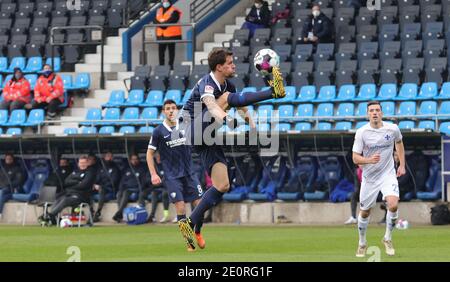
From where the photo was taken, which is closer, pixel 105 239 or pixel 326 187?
pixel 105 239

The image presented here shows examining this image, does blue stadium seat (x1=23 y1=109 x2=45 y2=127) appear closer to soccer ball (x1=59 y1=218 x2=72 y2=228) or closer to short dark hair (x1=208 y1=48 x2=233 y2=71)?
soccer ball (x1=59 y1=218 x2=72 y2=228)

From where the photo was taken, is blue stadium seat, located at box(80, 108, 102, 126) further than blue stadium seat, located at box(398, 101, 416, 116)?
Yes

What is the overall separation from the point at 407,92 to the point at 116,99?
7707 millimetres

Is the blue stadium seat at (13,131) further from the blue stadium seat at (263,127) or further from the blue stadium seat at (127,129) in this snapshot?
the blue stadium seat at (263,127)

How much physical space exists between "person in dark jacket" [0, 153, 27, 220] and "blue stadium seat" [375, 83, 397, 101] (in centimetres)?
862

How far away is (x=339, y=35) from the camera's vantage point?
3188 centimetres

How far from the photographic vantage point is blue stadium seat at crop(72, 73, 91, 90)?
33562mm

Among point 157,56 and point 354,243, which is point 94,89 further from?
point 354,243

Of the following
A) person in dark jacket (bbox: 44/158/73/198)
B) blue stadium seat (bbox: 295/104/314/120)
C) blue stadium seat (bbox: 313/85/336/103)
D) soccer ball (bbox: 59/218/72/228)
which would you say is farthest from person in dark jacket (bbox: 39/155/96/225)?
blue stadium seat (bbox: 313/85/336/103)

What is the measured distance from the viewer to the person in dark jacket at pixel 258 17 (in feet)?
110

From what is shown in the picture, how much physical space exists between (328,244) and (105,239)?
13.7 ft

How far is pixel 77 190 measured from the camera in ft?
94.0

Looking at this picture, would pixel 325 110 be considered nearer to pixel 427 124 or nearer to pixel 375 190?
pixel 427 124
